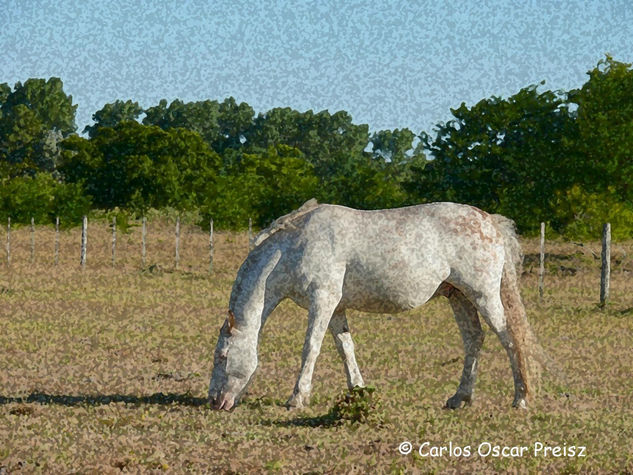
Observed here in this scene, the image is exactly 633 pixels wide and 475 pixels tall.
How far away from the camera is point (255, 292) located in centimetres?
1062

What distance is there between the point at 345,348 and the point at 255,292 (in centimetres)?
130

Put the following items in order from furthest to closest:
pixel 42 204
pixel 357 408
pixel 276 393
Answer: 1. pixel 42 204
2. pixel 276 393
3. pixel 357 408

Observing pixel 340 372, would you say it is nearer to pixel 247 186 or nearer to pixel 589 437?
pixel 589 437

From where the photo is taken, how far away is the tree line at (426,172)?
123 feet

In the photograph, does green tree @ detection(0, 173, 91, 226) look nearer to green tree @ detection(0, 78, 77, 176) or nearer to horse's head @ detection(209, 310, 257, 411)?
green tree @ detection(0, 78, 77, 176)

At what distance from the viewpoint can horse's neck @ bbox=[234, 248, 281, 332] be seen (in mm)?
10594

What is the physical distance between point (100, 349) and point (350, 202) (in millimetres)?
36852

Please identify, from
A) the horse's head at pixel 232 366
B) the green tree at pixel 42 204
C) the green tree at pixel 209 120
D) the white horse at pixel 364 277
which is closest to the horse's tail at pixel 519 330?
the white horse at pixel 364 277

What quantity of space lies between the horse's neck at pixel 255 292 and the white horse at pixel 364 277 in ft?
0.04

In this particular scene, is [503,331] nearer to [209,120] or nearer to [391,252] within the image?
[391,252]

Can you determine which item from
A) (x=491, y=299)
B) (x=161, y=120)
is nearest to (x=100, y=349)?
(x=491, y=299)

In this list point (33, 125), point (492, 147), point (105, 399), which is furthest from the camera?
point (33, 125)

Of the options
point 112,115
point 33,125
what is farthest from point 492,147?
point 112,115

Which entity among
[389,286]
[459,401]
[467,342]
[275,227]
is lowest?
[459,401]
